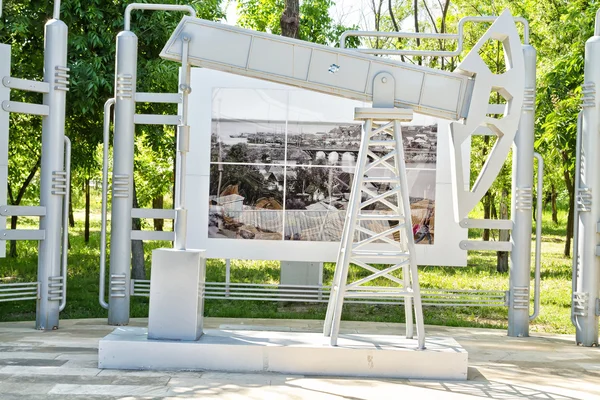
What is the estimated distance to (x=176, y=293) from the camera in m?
8.04

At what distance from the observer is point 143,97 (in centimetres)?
1082

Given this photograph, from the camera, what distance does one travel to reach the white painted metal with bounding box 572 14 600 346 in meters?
10.2

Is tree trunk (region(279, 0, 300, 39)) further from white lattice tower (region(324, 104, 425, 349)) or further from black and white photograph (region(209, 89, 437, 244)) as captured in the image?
white lattice tower (region(324, 104, 425, 349))

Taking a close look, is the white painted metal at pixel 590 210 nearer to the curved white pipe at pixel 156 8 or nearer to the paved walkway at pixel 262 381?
the paved walkway at pixel 262 381

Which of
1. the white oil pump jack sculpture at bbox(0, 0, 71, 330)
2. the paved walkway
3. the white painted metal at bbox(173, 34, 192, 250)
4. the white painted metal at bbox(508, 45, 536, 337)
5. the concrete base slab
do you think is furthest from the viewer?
the white painted metal at bbox(508, 45, 536, 337)

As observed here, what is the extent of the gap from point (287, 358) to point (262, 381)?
47cm

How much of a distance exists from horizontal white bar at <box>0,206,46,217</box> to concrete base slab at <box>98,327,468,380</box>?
296 centimetres

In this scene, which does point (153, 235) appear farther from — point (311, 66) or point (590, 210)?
point (590, 210)

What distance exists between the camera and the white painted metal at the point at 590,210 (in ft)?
33.5

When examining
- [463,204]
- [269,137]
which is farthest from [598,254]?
[269,137]

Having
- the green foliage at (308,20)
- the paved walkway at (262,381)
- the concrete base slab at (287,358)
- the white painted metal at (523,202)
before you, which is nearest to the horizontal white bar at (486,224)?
the white painted metal at (523,202)

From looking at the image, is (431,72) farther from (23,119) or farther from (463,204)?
(23,119)

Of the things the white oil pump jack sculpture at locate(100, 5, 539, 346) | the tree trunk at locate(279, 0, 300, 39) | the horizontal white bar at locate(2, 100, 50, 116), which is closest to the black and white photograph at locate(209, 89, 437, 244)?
the horizontal white bar at locate(2, 100, 50, 116)

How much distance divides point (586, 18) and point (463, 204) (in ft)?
28.1
